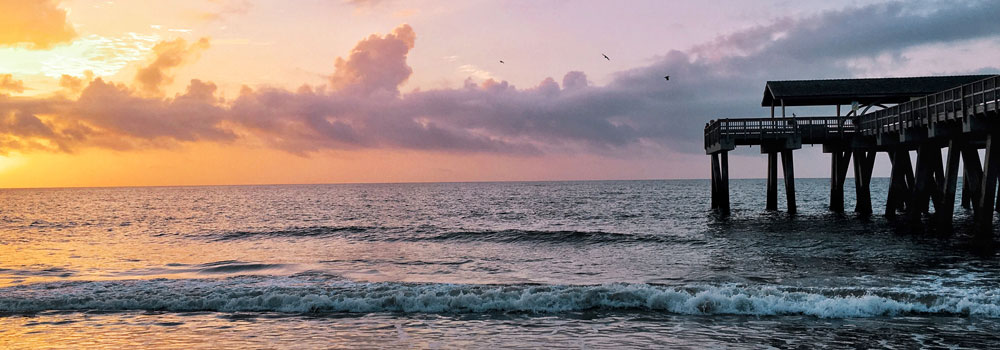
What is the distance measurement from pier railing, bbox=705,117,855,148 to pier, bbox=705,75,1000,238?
0.15 ft

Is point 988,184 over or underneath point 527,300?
over

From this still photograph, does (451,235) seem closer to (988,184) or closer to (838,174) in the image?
(838,174)

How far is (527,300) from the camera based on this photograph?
543 inches

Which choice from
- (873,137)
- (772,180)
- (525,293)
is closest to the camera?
(525,293)

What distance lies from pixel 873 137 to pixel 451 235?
20318 millimetres

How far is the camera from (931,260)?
19.6 metres

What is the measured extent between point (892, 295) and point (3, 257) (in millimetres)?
28922

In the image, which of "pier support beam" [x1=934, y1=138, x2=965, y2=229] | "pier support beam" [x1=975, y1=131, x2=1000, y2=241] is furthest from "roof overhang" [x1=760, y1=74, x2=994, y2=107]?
"pier support beam" [x1=975, y1=131, x2=1000, y2=241]

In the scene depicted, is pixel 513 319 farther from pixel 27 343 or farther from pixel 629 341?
pixel 27 343

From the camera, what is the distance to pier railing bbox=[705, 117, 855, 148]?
32.0 m

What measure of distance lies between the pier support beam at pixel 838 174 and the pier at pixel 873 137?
5cm

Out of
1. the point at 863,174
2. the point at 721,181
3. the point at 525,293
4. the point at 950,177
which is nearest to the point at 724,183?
the point at 721,181

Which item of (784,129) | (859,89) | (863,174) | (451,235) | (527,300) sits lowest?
(451,235)

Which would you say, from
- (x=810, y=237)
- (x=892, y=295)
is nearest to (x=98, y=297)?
(x=892, y=295)
